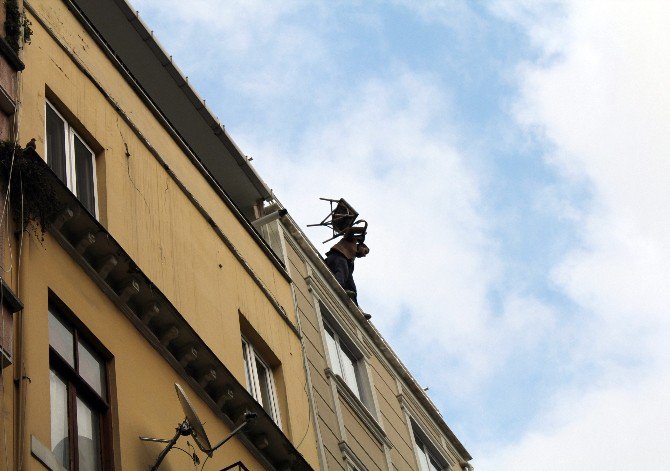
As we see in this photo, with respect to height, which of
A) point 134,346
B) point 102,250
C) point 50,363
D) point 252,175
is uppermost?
point 252,175

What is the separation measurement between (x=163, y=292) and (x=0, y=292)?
4611 mm

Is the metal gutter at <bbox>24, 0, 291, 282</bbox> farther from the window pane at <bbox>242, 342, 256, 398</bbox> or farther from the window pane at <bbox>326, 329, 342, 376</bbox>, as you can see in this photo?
the window pane at <bbox>242, 342, 256, 398</bbox>

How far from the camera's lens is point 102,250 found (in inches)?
556

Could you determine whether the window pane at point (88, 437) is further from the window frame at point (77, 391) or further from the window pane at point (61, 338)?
the window pane at point (61, 338)

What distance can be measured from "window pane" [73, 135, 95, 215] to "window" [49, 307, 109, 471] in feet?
8.44

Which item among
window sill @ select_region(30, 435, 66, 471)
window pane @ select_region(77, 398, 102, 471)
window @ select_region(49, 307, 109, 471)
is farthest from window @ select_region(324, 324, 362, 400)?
window sill @ select_region(30, 435, 66, 471)

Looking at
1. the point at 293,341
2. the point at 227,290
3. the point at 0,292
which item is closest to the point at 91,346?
the point at 0,292

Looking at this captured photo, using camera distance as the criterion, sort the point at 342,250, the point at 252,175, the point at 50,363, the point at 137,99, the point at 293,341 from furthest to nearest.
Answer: the point at 342,250 < the point at 252,175 < the point at 293,341 < the point at 137,99 < the point at 50,363

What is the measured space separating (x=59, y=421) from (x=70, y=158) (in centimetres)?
436

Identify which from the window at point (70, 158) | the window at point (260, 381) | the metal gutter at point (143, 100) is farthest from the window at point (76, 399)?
the window at point (260, 381)

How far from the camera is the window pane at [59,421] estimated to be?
38.2 feet

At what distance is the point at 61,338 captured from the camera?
12766 mm

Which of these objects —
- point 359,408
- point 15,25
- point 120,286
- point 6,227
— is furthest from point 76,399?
point 359,408

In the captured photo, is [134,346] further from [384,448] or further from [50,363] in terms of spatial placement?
[384,448]
